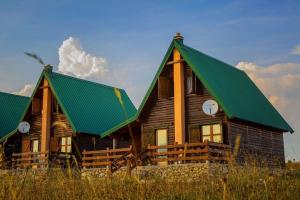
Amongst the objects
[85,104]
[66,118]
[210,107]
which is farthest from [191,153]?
[85,104]

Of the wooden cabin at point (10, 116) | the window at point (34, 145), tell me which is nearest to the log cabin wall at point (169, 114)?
the window at point (34, 145)

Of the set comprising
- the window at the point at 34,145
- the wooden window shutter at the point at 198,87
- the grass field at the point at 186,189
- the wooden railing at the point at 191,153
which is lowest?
the grass field at the point at 186,189

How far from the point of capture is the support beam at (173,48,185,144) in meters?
24.1

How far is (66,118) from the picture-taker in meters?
30.3

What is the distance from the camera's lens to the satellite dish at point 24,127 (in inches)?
1261

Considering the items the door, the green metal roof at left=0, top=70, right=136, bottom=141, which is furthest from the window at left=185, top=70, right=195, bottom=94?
the green metal roof at left=0, top=70, right=136, bottom=141

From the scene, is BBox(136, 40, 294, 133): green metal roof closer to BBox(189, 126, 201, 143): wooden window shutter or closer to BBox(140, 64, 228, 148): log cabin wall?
BBox(140, 64, 228, 148): log cabin wall

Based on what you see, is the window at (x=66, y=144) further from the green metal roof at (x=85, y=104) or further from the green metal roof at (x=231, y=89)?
the green metal roof at (x=231, y=89)

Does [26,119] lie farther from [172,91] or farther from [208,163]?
[208,163]

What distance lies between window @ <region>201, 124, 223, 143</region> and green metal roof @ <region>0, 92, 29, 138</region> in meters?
18.7

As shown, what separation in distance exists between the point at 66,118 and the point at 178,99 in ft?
31.6

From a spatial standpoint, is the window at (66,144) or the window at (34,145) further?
the window at (34,145)

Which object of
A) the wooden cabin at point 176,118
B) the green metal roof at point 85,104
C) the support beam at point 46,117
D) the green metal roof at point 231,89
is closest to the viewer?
the wooden cabin at point 176,118

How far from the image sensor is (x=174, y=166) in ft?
67.2
